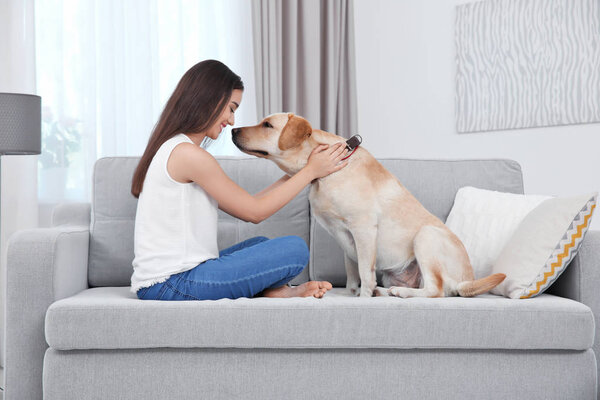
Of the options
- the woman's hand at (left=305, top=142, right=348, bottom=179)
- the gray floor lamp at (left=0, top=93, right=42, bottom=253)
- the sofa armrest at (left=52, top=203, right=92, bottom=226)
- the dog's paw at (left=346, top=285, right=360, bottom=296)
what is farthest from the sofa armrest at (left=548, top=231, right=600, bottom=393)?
the gray floor lamp at (left=0, top=93, right=42, bottom=253)

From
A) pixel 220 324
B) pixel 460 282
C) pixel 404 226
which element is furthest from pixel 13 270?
pixel 460 282

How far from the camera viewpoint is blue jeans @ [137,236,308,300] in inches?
67.6

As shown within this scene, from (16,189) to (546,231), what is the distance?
2.35m

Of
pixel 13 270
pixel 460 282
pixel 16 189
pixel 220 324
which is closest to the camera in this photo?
pixel 220 324

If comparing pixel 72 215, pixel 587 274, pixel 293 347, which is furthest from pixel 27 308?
pixel 587 274

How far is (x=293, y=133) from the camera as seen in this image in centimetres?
191

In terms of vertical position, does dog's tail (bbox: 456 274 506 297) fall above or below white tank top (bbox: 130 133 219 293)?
below


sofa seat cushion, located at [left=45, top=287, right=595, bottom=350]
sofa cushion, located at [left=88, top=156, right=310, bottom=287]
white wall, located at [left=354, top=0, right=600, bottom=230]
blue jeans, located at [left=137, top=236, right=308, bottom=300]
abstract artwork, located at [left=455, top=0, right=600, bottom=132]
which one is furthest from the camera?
white wall, located at [left=354, top=0, right=600, bottom=230]

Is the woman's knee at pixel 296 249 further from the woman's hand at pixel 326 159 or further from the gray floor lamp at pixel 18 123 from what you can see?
the gray floor lamp at pixel 18 123

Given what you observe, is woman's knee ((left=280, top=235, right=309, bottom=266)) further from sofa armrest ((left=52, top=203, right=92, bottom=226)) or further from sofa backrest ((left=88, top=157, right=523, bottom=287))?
sofa armrest ((left=52, top=203, right=92, bottom=226))

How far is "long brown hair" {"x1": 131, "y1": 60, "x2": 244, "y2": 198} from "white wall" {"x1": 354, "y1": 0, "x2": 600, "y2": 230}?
7.44 feet

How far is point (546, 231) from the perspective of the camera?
1.82m

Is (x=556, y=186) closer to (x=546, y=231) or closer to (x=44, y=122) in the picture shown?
(x=546, y=231)

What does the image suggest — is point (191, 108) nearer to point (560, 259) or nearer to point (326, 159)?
point (326, 159)
